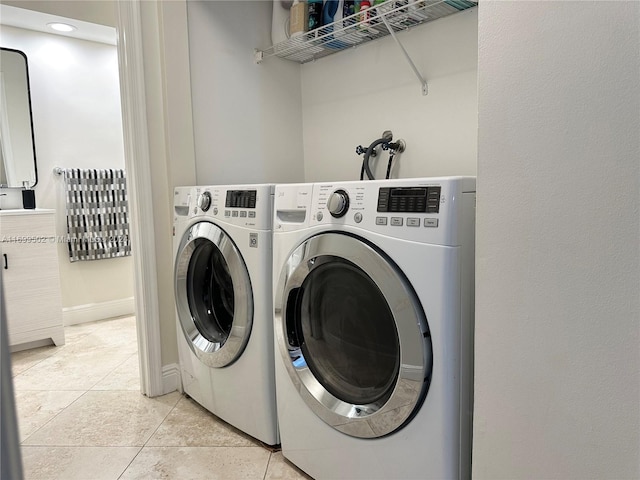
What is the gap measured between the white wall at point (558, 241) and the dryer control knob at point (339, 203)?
1.22 feet

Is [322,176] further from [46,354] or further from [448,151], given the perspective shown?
[46,354]

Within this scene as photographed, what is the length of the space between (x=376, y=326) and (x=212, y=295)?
35.3 inches

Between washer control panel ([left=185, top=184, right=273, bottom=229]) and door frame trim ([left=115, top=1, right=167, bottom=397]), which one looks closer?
washer control panel ([left=185, top=184, right=273, bottom=229])

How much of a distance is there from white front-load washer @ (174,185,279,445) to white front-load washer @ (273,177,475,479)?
0.10m

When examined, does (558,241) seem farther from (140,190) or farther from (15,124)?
(15,124)

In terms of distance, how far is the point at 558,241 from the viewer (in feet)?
2.78

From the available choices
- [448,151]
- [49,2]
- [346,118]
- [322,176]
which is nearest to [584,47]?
[448,151]

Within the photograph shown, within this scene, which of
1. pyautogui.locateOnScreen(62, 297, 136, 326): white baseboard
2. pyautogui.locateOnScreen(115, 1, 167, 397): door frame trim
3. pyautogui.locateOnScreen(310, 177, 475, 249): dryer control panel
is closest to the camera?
pyautogui.locateOnScreen(310, 177, 475, 249): dryer control panel

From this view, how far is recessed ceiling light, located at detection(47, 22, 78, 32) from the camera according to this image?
2895mm

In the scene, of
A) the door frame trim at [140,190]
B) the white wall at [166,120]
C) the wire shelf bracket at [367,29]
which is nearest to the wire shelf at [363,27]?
the wire shelf bracket at [367,29]

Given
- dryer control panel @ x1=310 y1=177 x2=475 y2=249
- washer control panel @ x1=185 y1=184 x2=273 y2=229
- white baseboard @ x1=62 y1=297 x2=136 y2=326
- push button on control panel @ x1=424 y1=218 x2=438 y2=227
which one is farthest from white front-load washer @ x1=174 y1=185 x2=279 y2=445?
white baseboard @ x1=62 y1=297 x2=136 y2=326

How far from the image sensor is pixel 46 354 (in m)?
2.71

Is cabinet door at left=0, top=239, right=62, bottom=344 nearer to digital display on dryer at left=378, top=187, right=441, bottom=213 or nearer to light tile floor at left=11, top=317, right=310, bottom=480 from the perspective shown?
light tile floor at left=11, top=317, right=310, bottom=480

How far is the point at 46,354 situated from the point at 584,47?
9.86 ft
